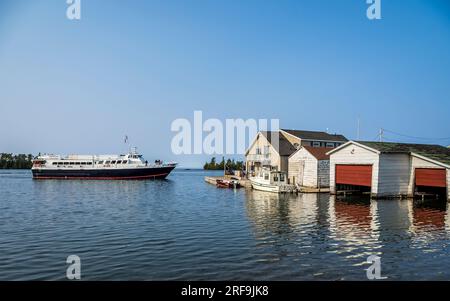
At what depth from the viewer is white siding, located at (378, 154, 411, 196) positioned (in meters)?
39.1

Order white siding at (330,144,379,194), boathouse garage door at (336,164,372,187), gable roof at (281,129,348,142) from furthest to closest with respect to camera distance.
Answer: gable roof at (281,129,348,142)
boathouse garage door at (336,164,372,187)
white siding at (330,144,379,194)

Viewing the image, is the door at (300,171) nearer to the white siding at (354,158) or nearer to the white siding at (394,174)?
the white siding at (354,158)

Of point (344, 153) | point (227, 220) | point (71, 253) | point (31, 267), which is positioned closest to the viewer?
point (31, 267)

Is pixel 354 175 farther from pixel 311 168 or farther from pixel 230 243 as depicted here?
pixel 230 243

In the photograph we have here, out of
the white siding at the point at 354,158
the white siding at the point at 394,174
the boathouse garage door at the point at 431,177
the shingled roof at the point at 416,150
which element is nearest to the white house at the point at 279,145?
the white siding at the point at 354,158

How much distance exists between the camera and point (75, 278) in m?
13.8

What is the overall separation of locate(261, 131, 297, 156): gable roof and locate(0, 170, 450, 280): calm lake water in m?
28.3

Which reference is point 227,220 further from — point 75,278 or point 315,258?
point 75,278

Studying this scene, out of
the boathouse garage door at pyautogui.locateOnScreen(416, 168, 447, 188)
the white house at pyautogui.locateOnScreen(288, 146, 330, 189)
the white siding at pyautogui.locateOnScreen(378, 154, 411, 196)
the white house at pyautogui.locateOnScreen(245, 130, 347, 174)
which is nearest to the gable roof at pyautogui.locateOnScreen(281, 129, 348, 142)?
the white house at pyautogui.locateOnScreen(245, 130, 347, 174)

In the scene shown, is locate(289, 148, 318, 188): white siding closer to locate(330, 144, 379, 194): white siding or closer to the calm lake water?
locate(330, 144, 379, 194): white siding
